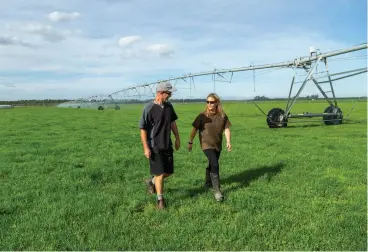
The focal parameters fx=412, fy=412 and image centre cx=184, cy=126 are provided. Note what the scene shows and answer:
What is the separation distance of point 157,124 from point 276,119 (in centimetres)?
1600

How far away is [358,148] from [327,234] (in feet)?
27.9

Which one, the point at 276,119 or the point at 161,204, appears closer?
the point at 161,204

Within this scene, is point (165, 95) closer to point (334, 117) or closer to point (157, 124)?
point (157, 124)

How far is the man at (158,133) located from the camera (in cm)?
638

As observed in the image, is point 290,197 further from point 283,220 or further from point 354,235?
point 354,235

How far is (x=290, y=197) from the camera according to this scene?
6906mm

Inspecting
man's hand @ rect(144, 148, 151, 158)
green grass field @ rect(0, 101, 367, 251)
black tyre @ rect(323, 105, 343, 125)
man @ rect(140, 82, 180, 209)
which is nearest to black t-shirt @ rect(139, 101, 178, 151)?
man @ rect(140, 82, 180, 209)

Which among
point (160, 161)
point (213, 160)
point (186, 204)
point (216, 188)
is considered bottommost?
point (186, 204)

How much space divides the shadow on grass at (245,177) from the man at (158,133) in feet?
2.61

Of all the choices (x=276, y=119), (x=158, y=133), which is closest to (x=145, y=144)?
(x=158, y=133)

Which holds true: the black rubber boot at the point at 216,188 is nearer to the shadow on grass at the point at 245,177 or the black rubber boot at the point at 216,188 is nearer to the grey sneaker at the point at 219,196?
the grey sneaker at the point at 219,196

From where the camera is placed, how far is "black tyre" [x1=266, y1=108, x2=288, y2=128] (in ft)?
70.0

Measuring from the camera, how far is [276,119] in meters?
21.5

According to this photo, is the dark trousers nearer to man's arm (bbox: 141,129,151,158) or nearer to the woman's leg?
the woman's leg
